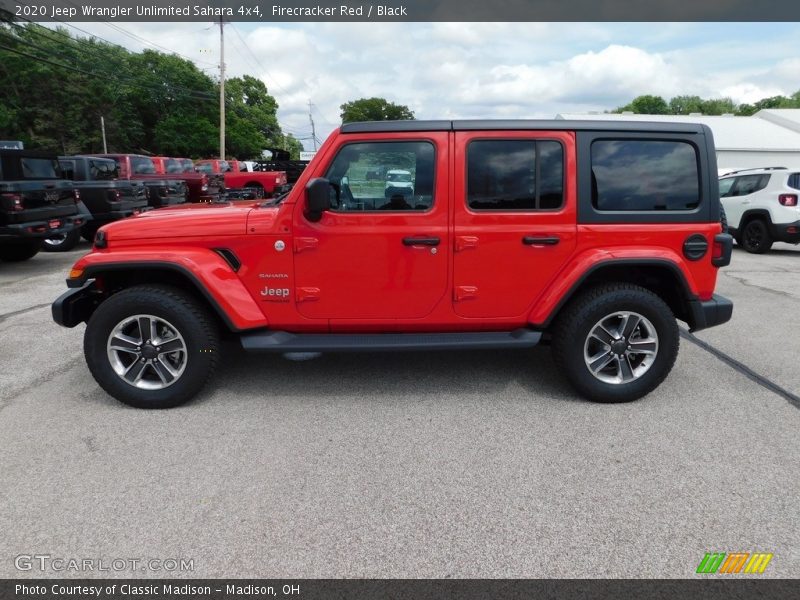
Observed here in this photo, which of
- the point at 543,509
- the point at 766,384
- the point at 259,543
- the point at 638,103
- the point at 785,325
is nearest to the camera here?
the point at 259,543

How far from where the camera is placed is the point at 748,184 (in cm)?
1173

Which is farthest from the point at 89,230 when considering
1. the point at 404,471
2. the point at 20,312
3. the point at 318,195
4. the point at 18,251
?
the point at 404,471

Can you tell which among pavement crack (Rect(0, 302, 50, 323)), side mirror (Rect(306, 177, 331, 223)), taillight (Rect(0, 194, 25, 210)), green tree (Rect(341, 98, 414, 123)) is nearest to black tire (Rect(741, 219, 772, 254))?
side mirror (Rect(306, 177, 331, 223))

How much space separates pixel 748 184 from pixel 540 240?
10.6 m

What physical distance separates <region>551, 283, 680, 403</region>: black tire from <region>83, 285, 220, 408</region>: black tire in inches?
94.4

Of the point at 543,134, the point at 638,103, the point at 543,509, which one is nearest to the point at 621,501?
the point at 543,509

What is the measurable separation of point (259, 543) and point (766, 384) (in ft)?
12.8

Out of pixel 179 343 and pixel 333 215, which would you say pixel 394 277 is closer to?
pixel 333 215

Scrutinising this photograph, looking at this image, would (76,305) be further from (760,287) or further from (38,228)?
(760,287)

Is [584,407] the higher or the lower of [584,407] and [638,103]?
the lower

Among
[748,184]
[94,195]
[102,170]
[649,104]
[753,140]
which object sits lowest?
[94,195]

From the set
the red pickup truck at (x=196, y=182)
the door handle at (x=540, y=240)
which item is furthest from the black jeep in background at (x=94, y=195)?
the door handle at (x=540, y=240)

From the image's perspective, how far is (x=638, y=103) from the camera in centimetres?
9356

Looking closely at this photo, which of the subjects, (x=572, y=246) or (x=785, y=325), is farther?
(x=785, y=325)
